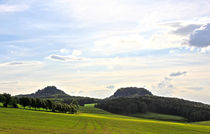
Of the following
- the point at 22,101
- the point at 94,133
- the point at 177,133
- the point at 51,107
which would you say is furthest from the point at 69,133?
the point at 51,107

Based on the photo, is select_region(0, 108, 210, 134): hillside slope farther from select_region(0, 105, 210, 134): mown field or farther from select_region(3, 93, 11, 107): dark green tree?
select_region(3, 93, 11, 107): dark green tree

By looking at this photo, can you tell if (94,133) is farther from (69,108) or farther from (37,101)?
(69,108)

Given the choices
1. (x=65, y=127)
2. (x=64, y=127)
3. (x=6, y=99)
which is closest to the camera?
(x=64, y=127)

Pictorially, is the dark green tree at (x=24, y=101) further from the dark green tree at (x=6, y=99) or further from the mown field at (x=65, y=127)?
the mown field at (x=65, y=127)

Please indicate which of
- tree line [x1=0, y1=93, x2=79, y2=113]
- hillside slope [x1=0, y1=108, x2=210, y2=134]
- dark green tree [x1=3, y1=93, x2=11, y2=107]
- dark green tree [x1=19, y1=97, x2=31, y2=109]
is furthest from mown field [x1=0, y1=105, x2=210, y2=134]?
dark green tree [x1=19, y1=97, x2=31, y2=109]

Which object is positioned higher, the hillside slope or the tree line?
the tree line

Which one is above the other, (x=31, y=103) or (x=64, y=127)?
(x=31, y=103)

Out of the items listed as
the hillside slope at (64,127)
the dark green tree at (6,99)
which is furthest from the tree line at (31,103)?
the hillside slope at (64,127)

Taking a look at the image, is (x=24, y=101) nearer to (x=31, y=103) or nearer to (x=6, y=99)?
(x=31, y=103)

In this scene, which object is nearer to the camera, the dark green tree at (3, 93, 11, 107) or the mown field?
the mown field

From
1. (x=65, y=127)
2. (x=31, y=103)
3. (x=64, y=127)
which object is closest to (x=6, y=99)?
(x=31, y=103)

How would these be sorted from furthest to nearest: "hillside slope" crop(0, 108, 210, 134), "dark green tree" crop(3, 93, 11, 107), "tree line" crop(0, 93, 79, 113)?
"tree line" crop(0, 93, 79, 113), "dark green tree" crop(3, 93, 11, 107), "hillside slope" crop(0, 108, 210, 134)

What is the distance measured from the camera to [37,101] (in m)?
150

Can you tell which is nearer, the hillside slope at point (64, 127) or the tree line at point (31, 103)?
the hillside slope at point (64, 127)
